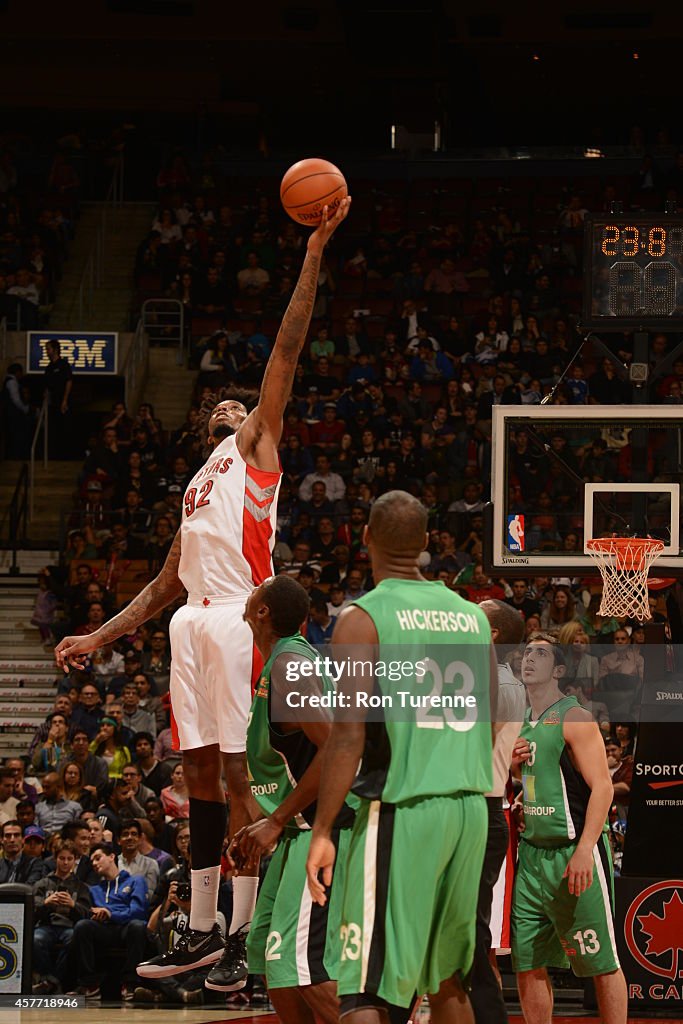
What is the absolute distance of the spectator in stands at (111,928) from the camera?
966 cm

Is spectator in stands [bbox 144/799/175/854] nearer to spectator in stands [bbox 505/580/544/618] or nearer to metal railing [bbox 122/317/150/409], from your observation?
spectator in stands [bbox 505/580/544/618]

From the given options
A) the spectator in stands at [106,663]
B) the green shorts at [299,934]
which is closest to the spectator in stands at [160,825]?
the spectator in stands at [106,663]

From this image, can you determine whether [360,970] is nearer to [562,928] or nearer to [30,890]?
[562,928]

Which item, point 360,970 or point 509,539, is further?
point 509,539

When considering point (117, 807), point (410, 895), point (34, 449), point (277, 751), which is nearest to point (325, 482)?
point (34, 449)

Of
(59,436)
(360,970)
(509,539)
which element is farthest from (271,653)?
(59,436)

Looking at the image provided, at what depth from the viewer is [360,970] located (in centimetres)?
430

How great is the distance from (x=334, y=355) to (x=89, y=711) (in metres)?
6.44

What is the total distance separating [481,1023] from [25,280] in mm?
15401

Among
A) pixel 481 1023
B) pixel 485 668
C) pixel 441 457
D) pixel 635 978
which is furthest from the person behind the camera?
pixel 441 457

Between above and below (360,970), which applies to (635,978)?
below

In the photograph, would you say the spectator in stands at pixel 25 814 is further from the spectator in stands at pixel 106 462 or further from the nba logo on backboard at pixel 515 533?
the spectator in stands at pixel 106 462

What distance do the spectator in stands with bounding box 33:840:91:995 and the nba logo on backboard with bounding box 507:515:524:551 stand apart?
3.78 meters

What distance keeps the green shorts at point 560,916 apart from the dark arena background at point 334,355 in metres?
2.59
